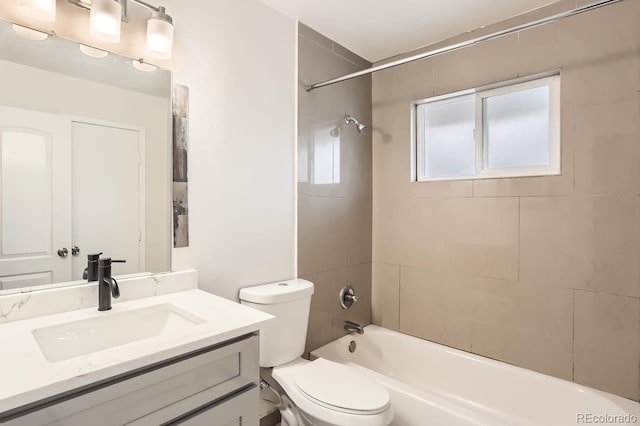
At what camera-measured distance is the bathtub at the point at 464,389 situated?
1540 millimetres

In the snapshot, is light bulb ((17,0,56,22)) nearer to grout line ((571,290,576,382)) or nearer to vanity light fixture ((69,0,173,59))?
vanity light fixture ((69,0,173,59))

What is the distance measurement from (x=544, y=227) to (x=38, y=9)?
2413 millimetres

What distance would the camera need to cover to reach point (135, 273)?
138 cm

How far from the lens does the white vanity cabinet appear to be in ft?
2.49

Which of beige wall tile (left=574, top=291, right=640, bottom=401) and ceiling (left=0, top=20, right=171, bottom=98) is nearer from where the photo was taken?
ceiling (left=0, top=20, right=171, bottom=98)

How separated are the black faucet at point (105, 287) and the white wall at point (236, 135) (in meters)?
0.30

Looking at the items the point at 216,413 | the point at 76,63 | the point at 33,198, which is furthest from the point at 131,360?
the point at 76,63

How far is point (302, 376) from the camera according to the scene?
5.21ft

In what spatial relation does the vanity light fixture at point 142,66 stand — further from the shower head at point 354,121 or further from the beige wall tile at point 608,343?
the beige wall tile at point 608,343

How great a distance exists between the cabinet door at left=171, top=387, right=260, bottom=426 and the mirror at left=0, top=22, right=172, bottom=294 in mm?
662

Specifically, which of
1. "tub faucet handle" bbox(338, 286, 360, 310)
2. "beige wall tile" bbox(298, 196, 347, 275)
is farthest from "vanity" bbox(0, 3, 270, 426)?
"tub faucet handle" bbox(338, 286, 360, 310)

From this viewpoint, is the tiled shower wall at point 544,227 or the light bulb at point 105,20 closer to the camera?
the light bulb at point 105,20

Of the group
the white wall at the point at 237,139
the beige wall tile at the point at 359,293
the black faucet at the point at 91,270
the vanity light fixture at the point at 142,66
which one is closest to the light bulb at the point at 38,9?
the vanity light fixture at the point at 142,66
